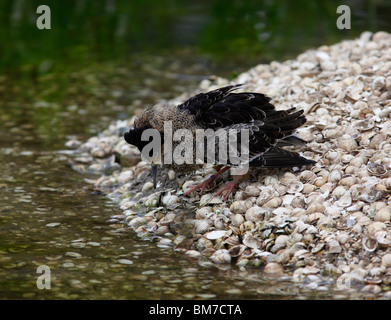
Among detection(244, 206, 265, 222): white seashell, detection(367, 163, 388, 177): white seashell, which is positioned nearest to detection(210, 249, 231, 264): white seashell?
detection(244, 206, 265, 222): white seashell

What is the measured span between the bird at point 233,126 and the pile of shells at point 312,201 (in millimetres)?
256

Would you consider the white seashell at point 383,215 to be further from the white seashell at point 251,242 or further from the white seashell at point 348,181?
the white seashell at point 251,242

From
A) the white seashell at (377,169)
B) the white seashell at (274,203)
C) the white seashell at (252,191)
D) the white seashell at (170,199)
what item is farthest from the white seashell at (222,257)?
the white seashell at (377,169)

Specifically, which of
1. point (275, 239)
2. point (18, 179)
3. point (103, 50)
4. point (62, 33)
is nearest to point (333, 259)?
point (275, 239)

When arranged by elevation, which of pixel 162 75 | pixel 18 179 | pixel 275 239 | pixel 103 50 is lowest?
pixel 275 239

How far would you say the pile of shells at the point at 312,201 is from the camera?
557 cm

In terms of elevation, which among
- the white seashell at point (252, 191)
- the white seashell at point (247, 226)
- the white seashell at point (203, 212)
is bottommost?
the white seashell at point (247, 226)

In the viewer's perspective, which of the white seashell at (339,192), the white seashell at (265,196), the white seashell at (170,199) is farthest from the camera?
the white seashell at (170,199)

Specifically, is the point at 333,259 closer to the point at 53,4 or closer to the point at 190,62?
the point at 190,62

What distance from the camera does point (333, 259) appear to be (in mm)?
5574

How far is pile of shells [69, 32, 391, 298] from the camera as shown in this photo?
557 cm

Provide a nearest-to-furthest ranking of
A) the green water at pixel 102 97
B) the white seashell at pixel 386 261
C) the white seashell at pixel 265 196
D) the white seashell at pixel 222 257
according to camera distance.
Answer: the white seashell at pixel 386 261
the green water at pixel 102 97
the white seashell at pixel 222 257
the white seashell at pixel 265 196

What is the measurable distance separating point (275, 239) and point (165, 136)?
1.67 m

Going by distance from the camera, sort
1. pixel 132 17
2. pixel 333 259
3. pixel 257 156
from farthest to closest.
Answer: pixel 132 17 → pixel 257 156 → pixel 333 259
